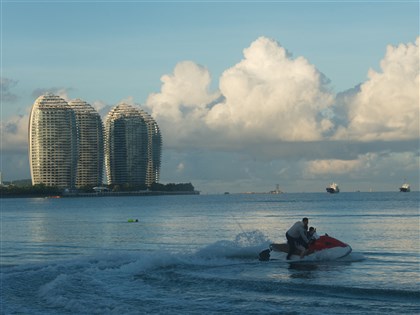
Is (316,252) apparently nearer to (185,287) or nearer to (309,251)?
(309,251)

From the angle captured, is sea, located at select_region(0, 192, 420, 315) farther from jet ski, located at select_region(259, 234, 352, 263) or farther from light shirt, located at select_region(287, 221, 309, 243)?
light shirt, located at select_region(287, 221, 309, 243)

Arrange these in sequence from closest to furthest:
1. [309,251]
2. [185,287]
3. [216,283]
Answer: [185,287], [216,283], [309,251]

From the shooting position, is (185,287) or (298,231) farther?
(298,231)

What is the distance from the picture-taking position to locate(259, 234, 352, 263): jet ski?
34.9 m

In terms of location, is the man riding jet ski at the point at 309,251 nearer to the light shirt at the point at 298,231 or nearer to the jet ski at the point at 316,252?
the jet ski at the point at 316,252

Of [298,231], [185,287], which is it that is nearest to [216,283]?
[185,287]

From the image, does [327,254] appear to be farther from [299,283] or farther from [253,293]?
[253,293]

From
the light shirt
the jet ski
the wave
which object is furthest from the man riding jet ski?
the wave

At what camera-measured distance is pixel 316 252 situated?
35094 millimetres

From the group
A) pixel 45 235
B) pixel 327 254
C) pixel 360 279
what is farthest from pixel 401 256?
pixel 45 235

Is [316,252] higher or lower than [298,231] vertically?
lower

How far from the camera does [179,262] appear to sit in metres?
33.9

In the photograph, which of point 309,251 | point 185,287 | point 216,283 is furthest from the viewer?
point 309,251

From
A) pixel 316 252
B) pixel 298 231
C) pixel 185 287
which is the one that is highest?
pixel 298 231
